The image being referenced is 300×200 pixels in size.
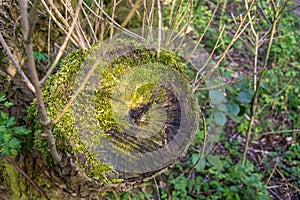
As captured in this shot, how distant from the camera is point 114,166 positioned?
1314mm

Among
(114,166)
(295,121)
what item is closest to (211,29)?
(295,121)

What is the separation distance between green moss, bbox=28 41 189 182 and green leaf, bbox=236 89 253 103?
3.70 feet

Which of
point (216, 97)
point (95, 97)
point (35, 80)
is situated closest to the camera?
point (35, 80)

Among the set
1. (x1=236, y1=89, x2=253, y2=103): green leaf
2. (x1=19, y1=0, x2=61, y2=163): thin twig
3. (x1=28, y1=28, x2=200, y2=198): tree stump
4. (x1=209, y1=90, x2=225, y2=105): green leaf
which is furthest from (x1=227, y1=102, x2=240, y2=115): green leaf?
(x1=19, y1=0, x2=61, y2=163): thin twig

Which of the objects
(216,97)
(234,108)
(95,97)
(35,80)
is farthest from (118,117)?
(234,108)

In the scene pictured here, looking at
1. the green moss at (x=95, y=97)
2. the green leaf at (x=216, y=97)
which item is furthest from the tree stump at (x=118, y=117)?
the green leaf at (x=216, y=97)

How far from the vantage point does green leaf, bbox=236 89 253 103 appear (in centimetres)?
252

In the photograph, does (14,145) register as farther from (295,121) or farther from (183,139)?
(295,121)

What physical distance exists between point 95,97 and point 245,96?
5.08 ft

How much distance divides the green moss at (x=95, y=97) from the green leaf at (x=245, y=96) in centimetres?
113

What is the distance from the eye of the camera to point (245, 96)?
2541 mm

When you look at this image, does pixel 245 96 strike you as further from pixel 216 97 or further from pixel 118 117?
pixel 118 117

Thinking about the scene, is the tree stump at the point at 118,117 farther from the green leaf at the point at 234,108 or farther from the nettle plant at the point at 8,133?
the green leaf at the point at 234,108

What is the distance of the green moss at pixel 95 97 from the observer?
4.25ft
